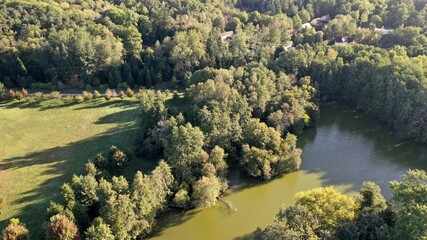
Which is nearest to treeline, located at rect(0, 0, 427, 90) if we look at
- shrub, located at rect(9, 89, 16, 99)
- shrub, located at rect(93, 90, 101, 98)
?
shrub, located at rect(9, 89, 16, 99)

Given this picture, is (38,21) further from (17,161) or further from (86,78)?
(17,161)

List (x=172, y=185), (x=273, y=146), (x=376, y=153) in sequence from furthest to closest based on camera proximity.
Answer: (x=376, y=153)
(x=273, y=146)
(x=172, y=185)

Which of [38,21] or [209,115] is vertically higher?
[38,21]

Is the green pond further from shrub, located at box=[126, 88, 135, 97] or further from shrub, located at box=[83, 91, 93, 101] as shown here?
shrub, located at box=[83, 91, 93, 101]

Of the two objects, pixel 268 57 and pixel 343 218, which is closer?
pixel 343 218

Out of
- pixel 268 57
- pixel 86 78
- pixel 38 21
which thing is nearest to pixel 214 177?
pixel 268 57

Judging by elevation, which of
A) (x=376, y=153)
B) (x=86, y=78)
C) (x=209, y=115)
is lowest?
(x=376, y=153)
